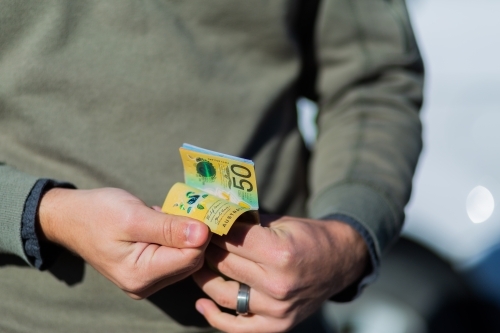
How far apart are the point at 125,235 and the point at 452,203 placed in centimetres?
180

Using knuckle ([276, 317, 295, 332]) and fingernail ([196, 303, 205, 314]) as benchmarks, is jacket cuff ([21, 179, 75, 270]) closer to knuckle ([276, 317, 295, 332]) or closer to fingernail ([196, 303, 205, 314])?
fingernail ([196, 303, 205, 314])

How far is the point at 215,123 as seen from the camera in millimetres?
1304

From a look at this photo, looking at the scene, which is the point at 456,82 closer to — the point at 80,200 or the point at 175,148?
the point at 175,148

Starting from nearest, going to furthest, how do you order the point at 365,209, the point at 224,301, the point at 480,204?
the point at 224,301
the point at 365,209
the point at 480,204

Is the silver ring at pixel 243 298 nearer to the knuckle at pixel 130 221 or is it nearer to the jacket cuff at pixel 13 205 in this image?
the knuckle at pixel 130 221

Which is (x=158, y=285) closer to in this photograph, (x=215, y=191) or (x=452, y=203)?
A: (x=215, y=191)

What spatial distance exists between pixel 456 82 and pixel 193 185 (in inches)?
68.4

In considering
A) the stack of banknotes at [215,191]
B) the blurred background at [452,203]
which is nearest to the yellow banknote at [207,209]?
the stack of banknotes at [215,191]

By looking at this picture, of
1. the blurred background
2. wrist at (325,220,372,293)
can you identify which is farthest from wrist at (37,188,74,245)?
the blurred background

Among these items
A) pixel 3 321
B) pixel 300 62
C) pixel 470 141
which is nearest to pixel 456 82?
pixel 470 141

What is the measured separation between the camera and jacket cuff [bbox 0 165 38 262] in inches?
40.4

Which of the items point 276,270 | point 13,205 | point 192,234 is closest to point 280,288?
point 276,270

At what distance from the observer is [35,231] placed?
104 centimetres

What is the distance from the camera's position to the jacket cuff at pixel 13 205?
1025 millimetres
